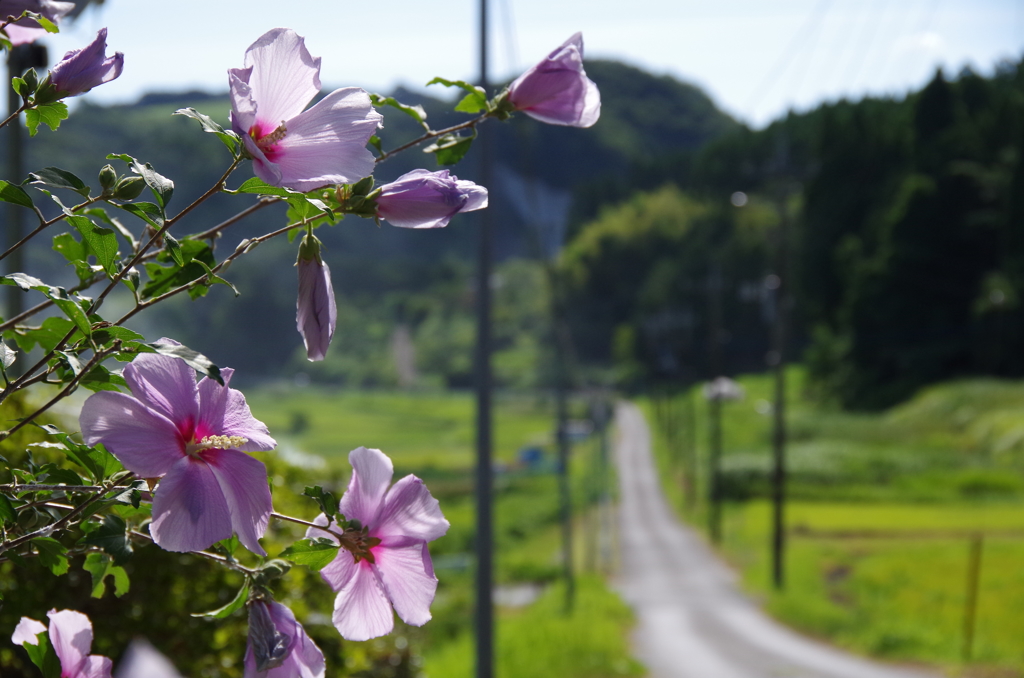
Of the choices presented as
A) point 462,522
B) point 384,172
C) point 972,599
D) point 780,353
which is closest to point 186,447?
point 384,172

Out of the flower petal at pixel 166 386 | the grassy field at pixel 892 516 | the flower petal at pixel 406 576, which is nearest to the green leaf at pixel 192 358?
the flower petal at pixel 166 386

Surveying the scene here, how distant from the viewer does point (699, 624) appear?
17734mm

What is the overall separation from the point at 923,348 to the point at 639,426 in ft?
73.3

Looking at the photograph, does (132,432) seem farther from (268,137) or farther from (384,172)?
(384,172)

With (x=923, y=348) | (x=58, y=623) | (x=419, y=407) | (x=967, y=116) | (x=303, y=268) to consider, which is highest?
(x=967, y=116)

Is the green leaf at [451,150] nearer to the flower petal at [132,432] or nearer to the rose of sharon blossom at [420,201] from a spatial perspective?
the rose of sharon blossom at [420,201]

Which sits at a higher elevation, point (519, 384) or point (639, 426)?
point (519, 384)

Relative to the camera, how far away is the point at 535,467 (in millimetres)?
51656

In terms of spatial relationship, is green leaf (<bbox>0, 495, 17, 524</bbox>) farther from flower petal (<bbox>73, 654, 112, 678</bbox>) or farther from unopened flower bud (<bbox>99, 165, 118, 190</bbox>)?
unopened flower bud (<bbox>99, 165, 118, 190</bbox>)

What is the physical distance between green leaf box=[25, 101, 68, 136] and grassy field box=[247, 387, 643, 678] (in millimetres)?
355

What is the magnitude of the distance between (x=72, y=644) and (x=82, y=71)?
1.70ft

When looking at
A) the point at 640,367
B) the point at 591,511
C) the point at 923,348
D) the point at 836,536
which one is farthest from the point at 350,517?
the point at 640,367

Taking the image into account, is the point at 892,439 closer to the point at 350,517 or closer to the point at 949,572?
the point at 949,572

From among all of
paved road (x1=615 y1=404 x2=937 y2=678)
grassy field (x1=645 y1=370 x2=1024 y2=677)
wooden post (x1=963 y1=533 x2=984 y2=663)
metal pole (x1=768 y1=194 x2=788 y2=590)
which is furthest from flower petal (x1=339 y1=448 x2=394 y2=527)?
metal pole (x1=768 y1=194 x2=788 y2=590)
